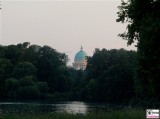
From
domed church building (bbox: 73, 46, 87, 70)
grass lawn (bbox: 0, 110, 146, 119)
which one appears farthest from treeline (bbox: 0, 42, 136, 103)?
domed church building (bbox: 73, 46, 87, 70)

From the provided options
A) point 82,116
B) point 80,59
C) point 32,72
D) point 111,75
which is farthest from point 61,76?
point 82,116

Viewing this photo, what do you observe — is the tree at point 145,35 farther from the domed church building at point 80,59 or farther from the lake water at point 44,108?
the domed church building at point 80,59

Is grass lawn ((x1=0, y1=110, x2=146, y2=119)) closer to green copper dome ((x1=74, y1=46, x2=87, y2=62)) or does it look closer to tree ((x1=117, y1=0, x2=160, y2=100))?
tree ((x1=117, y1=0, x2=160, y2=100))

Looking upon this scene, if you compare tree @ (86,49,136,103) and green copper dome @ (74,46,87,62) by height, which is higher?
green copper dome @ (74,46,87,62)

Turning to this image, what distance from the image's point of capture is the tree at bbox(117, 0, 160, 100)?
25.8m

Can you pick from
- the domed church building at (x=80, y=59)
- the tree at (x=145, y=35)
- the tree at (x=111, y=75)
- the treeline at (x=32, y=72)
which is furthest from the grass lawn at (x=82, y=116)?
the domed church building at (x=80, y=59)

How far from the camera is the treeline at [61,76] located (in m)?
90.8

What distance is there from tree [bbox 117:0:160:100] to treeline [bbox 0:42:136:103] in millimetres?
51421

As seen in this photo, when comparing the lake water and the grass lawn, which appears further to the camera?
the lake water

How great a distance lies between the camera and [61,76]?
111 m

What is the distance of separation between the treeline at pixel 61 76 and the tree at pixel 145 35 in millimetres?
51421

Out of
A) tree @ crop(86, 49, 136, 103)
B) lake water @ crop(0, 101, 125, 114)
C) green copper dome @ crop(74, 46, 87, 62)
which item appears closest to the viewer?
lake water @ crop(0, 101, 125, 114)

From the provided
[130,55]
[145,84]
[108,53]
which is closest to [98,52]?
[108,53]

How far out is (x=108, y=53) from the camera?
102 metres
